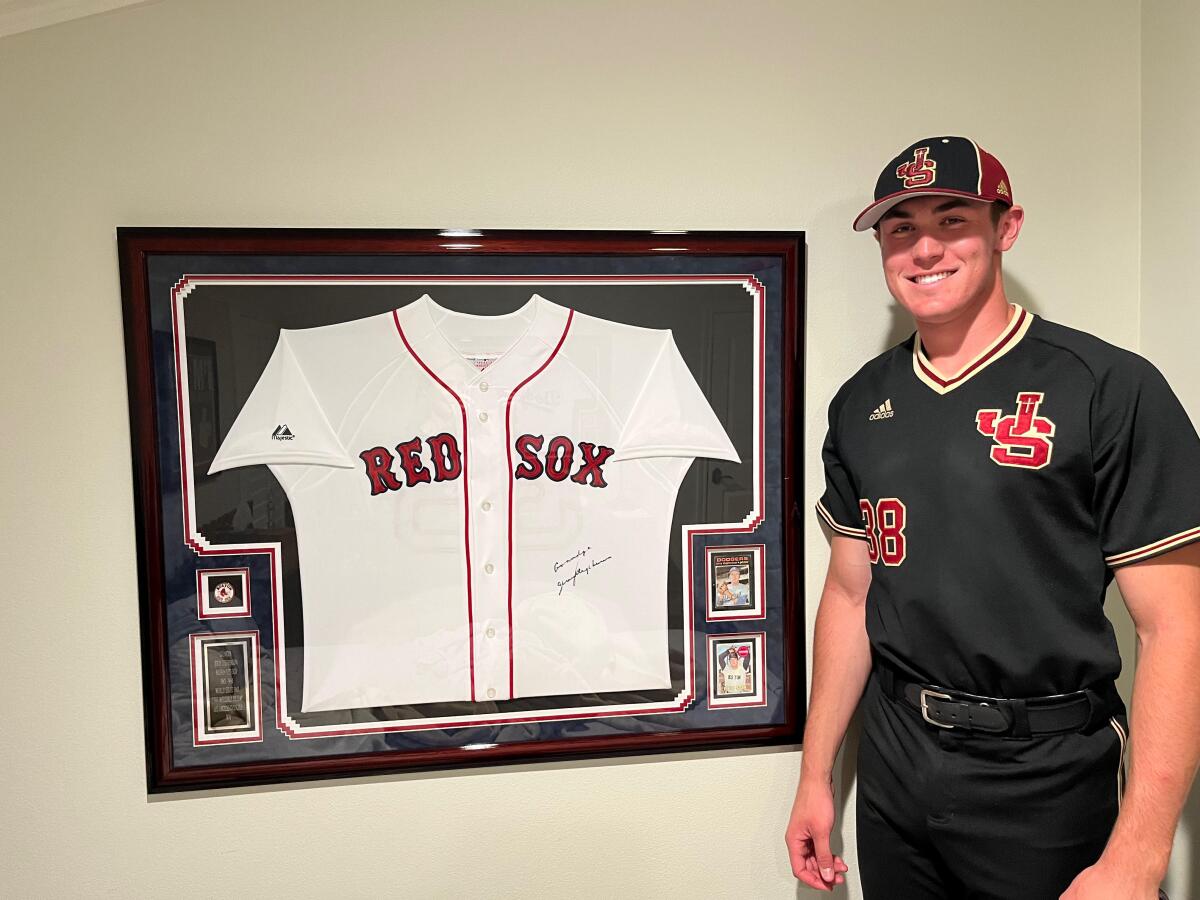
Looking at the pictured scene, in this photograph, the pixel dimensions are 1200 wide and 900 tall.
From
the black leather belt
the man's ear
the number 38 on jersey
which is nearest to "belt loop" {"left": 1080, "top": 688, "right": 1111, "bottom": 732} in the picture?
the black leather belt

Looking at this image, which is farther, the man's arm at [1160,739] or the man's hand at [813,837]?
the man's hand at [813,837]

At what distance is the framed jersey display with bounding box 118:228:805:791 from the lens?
147 cm

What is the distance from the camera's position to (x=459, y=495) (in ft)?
5.00

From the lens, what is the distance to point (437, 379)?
4.96 ft

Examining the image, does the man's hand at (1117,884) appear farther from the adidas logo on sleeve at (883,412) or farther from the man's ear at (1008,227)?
the man's ear at (1008,227)

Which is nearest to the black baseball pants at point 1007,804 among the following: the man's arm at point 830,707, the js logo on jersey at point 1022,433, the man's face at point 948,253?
the man's arm at point 830,707

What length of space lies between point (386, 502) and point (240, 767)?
0.55 metres

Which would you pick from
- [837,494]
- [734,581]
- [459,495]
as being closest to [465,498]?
[459,495]

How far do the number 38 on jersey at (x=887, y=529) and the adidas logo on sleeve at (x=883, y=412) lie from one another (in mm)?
136

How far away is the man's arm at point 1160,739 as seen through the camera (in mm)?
1122

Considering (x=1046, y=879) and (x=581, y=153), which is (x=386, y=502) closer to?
(x=581, y=153)

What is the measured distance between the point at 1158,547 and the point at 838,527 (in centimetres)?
49

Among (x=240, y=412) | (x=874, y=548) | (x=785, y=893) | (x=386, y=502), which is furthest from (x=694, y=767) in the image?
(x=240, y=412)
